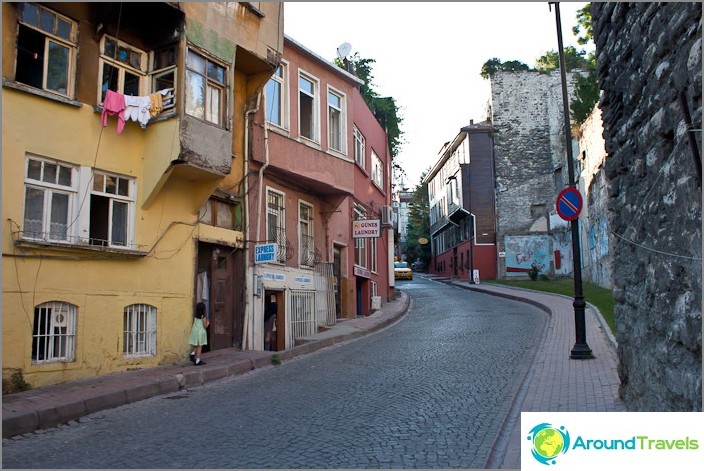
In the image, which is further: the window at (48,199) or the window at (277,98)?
the window at (277,98)

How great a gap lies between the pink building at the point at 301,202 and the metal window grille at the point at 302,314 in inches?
1.2

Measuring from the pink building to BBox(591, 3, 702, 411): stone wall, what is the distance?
29.4 ft

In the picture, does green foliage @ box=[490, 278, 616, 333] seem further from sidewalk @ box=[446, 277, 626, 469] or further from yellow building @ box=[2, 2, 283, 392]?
yellow building @ box=[2, 2, 283, 392]

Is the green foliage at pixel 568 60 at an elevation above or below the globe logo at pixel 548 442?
above

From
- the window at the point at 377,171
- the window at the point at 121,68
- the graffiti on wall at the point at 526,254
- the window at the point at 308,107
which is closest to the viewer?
the window at the point at 121,68

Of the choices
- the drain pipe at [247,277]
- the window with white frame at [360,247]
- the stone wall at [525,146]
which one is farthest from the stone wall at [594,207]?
the drain pipe at [247,277]

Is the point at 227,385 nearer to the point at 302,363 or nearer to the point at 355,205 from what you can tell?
the point at 302,363

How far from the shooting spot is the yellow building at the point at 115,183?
10.5 m

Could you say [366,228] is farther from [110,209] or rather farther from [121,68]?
[110,209]

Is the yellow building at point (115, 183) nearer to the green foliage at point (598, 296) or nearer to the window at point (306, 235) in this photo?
the window at point (306, 235)

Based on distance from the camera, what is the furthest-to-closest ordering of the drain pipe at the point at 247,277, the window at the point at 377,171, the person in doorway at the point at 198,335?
the window at the point at 377,171 < the drain pipe at the point at 247,277 < the person in doorway at the point at 198,335

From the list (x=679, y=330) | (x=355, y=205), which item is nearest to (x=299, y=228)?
(x=355, y=205)

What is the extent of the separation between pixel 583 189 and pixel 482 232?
14833mm

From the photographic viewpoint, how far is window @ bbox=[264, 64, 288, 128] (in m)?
17.4
